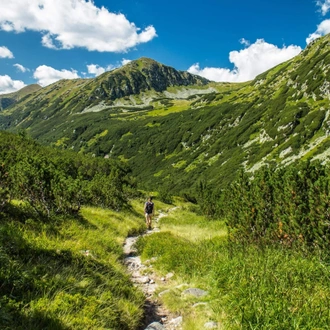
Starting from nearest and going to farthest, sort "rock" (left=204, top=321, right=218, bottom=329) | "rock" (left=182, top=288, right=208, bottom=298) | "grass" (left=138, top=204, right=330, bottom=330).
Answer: "grass" (left=138, top=204, right=330, bottom=330) < "rock" (left=204, top=321, right=218, bottom=329) < "rock" (left=182, top=288, right=208, bottom=298)

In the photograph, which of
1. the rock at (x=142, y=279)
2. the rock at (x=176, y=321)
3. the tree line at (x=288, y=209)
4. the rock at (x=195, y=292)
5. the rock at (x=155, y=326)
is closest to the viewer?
the rock at (x=155, y=326)

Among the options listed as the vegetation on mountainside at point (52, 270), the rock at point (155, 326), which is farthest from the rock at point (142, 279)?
the rock at point (155, 326)

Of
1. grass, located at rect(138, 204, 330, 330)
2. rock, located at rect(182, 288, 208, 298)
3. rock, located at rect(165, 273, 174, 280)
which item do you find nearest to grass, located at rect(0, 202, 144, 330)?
rock, located at rect(182, 288, 208, 298)

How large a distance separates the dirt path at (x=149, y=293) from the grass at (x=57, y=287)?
0.33 meters

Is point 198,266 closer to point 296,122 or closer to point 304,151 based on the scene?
point 304,151

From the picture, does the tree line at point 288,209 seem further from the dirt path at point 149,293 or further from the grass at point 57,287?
the grass at point 57,287

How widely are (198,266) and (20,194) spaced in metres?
7.80

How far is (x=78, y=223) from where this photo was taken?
1316cm

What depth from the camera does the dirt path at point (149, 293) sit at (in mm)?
6155

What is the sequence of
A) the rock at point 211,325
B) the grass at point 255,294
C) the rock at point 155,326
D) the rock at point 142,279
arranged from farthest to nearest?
1. the rock at point 142,279
2. the rock at point 155,326
3. the rock at point 211,325
4. the grass at point 255,294

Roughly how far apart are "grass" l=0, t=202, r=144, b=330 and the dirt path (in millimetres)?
326

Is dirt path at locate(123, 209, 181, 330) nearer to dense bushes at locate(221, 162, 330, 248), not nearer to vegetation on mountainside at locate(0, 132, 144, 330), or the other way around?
vegetation on mountainside at locate(0, 132, 144, 330)

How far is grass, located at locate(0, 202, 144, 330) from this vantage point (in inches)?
190

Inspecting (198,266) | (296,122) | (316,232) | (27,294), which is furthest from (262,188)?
(296,122)
